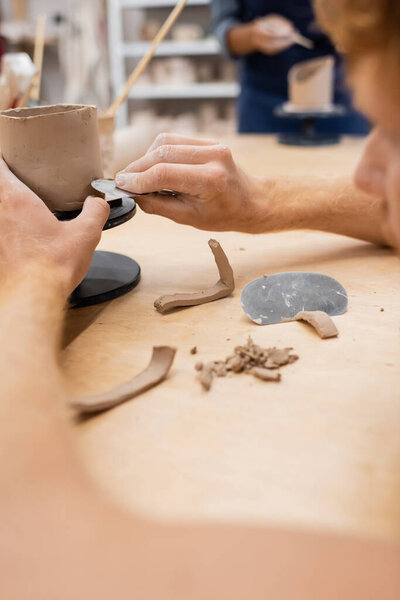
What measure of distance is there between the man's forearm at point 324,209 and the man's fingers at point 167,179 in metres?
0.24

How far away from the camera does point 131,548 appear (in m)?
0.48

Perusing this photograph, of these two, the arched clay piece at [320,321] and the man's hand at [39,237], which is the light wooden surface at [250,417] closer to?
the arched clay piece at [320,321]

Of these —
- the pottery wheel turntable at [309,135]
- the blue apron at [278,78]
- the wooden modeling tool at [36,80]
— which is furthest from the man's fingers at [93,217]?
the blue apron at [278,78]

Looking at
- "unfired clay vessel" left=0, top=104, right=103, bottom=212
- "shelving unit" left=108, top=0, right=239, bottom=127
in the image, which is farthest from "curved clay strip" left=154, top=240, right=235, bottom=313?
"shelving unit" left=108, top=0, right=239, bottom=127

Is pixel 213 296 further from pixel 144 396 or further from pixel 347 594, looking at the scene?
pixel 347 594

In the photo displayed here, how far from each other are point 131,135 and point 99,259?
3.61 feet

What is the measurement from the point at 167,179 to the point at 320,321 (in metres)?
0.36

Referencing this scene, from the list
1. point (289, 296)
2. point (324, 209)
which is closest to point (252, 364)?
point (289, 296)

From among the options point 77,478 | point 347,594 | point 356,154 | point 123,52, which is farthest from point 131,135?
point 123,52

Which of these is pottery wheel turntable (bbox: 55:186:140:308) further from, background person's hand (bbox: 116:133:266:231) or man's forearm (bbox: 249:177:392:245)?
man's forearm (bbox: 249:177:392:245)

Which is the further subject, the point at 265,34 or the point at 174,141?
the point at 265,34

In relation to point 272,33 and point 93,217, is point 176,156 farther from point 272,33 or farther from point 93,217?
point 272,33

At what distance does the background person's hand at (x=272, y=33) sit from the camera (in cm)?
255

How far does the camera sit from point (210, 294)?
3.53 feet
